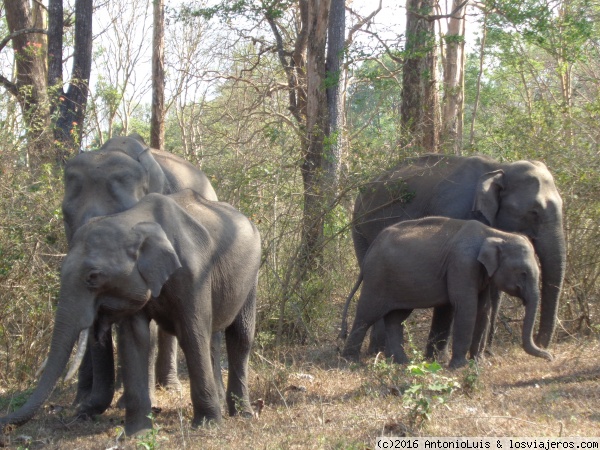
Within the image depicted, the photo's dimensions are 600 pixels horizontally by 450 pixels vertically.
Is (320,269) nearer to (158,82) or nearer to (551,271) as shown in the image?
(551,271)

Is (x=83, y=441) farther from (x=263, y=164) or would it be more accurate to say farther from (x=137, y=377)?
(x=263, y=164)

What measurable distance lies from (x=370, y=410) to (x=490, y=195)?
4365 mm

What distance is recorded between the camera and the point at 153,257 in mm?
5500

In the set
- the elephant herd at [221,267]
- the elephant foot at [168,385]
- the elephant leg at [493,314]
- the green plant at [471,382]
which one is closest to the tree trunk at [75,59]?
the elephant herd at [221,267]

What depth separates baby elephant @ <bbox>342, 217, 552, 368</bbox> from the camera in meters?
8.55

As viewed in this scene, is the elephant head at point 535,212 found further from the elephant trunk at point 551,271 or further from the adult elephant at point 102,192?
the adult elephant at point 102,192

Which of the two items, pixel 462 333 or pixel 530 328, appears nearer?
pixel 530 328

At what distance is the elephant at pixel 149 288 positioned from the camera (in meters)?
5.31

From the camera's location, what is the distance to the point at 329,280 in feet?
34.9

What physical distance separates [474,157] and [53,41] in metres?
7.72

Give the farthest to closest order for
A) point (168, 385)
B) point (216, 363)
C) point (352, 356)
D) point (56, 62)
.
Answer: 1. point (56, 62)
2. point (352, 356)
3. point (168, 385)
4. point (216, 363)

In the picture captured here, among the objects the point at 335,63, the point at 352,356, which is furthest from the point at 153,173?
the point at 335,63

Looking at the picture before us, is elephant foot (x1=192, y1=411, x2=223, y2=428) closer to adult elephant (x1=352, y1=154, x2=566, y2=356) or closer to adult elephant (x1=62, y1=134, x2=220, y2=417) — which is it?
adult elephant (x1=62, y1=134, x2=220, y2=417)

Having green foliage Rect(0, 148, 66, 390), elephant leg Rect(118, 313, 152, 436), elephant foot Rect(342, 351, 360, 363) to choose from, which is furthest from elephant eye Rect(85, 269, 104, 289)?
elephant foot Rect(342, 351, 360, 363)
